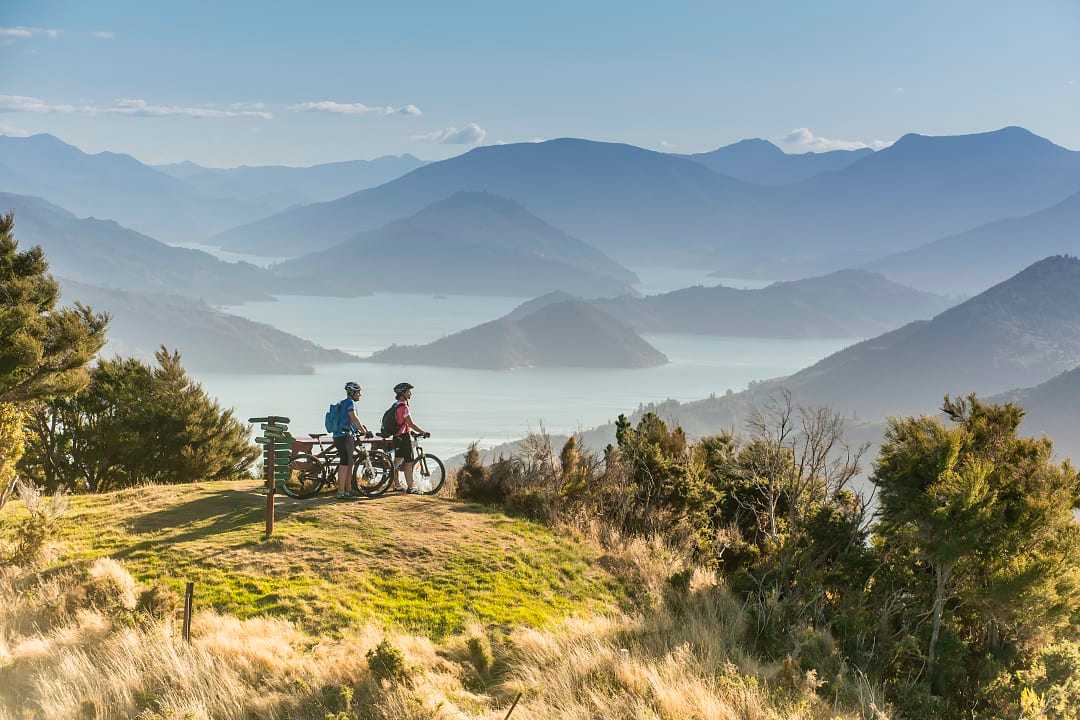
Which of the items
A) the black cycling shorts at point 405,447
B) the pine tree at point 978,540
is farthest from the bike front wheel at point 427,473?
the pine tree at point 978,540

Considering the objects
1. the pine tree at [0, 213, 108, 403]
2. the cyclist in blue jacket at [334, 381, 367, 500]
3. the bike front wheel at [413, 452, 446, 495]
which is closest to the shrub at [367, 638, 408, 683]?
the cyclist in blue jacket at [334, 381, 367, 500]

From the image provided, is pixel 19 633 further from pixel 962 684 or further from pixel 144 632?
pixel 962 684

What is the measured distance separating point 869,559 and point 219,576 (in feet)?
33.3

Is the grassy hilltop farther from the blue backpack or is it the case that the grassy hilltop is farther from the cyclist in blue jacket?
the blue backpack

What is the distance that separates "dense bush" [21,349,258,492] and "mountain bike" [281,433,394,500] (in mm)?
14390

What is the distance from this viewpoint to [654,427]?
61.3ft

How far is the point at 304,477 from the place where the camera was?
14523 millimetres

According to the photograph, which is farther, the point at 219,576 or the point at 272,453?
the point at 272,453

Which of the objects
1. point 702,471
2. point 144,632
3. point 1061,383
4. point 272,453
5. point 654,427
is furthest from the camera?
point 1061,383

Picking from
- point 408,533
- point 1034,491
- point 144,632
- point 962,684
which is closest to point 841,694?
point 962,684

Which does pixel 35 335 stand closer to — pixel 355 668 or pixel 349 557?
pixel 349 557

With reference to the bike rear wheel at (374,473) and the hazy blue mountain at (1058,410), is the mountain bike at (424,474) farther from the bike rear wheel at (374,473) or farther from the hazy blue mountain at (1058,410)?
the hazy blue mountain at (1058,410)

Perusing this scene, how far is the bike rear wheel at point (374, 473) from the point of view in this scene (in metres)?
14.6

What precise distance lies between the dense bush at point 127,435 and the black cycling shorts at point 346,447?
1520 cm
